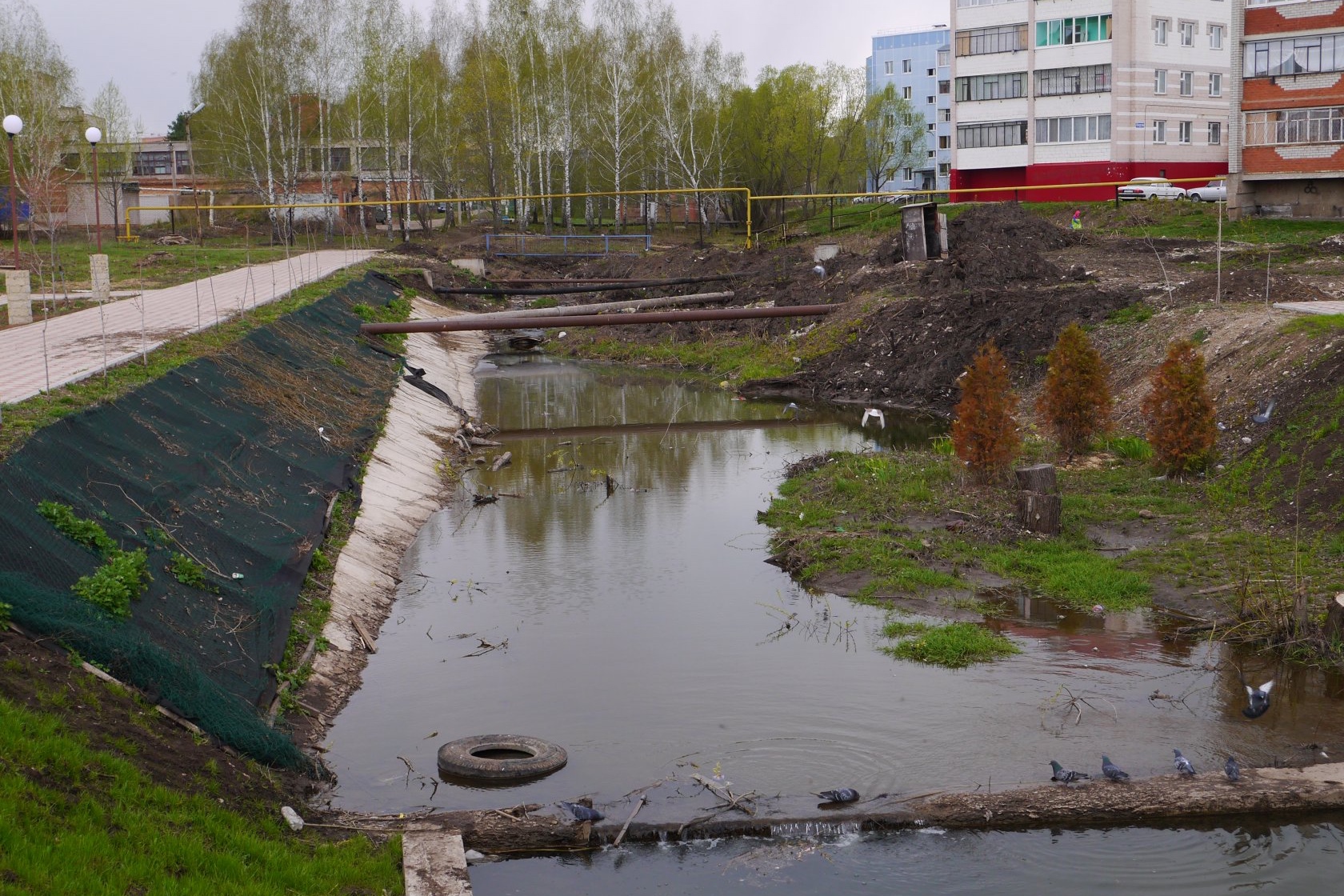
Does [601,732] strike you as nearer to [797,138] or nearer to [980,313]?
[980,313]

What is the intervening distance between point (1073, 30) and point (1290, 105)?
16.3 m

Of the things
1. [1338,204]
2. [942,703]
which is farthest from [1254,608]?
[1338,204]

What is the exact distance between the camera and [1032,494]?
1512cm

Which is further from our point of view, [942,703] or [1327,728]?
[942,703]

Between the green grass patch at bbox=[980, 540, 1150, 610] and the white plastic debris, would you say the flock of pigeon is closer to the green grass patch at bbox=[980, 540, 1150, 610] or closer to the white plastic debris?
the white plastic debris

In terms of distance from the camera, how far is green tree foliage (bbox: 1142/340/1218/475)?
16938mm

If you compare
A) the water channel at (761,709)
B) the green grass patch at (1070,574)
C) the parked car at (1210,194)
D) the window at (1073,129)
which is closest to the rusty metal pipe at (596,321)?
the water channel at (761,709)

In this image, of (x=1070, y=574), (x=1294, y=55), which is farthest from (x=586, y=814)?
(x=1294, y=55)

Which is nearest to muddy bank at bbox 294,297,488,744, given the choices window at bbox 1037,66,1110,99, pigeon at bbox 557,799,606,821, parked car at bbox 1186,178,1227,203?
pigeon at bbox 557,799,606,821

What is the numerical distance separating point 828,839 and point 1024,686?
3358 millimetres

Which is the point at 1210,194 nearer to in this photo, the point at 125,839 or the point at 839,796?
the point at 839,796

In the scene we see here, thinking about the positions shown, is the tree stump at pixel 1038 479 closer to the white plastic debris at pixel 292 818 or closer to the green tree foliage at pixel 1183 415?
the green tree foliage at pixel 1183 415

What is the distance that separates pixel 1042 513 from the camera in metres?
15.1

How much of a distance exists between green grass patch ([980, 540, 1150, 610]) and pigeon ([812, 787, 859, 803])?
5.15 m
